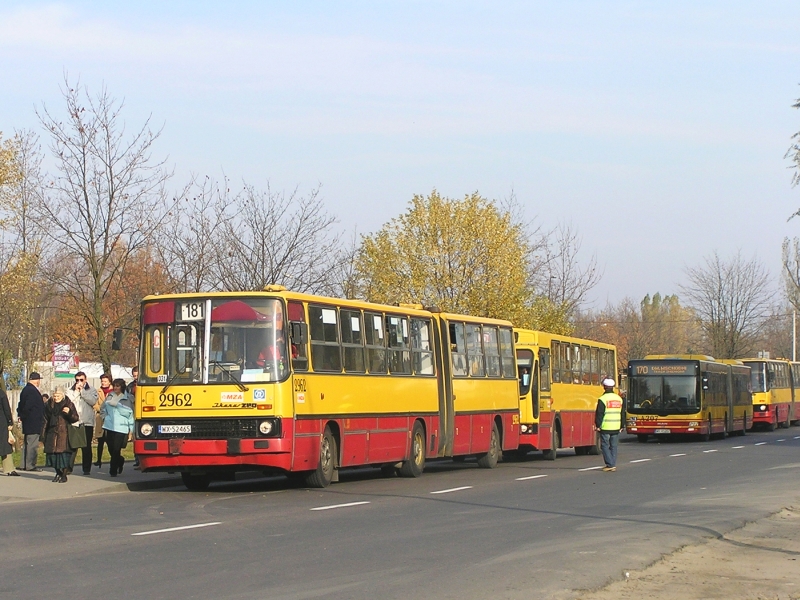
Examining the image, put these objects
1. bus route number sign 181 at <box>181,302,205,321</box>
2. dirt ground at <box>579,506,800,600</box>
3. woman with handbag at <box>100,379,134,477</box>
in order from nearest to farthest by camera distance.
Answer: dirt ground at <box>579,506,800,600</box>
bus route number sign 181 at <box>181,302,205,321</box>
woman with handbag at <box>100,379,134,477</box>

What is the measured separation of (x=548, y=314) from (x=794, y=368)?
17546mm

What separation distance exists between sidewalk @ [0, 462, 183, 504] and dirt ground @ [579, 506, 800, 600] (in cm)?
978

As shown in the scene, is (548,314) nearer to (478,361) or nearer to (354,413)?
(478,361)

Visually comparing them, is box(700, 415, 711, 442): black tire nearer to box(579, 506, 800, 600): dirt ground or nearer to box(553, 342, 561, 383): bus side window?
box(553, 342, 561, 383): bus side window

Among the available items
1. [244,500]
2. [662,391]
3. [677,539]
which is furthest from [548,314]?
[677,539]

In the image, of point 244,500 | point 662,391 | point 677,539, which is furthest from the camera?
point 662,391

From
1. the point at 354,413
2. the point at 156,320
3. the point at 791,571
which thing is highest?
the point at 156,320

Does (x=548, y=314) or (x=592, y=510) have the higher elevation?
(x=548, y=314)

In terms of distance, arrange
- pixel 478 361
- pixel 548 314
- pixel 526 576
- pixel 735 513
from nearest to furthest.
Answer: pixel 526 576 → pixel 735 513 → pixel 478 361 → pixel 548 314

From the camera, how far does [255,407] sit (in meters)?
18.9

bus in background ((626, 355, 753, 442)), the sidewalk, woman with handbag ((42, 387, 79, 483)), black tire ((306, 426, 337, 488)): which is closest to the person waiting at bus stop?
black tire ((306, 426, 337, 488))

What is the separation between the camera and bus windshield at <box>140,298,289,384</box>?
19094 mm

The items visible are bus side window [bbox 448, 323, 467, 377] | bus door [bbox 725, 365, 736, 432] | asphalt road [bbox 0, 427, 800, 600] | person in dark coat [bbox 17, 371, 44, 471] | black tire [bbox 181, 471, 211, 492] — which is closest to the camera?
asphalt road [bbox 0, 427, 800, 600]

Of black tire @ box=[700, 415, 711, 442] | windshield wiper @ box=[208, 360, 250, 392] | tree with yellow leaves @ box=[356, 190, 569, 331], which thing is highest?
tree with yellow leaves @ box=[356, 190, 569, 331]
